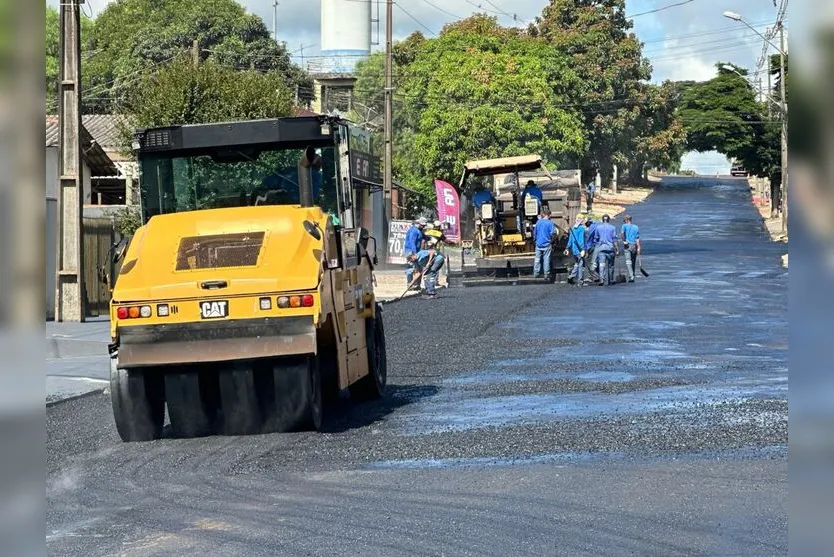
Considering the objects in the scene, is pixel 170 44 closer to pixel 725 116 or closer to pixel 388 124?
pixel 388 124

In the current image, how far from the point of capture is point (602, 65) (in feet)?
280

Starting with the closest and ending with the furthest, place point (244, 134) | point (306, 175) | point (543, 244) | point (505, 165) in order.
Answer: point (306, 175), point (244, 134), point (543, 244), point (505, 165)

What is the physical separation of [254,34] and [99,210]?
155 feet

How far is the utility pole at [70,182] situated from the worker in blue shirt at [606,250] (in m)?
13.5

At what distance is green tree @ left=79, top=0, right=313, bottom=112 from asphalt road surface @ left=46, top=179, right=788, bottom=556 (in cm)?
6045

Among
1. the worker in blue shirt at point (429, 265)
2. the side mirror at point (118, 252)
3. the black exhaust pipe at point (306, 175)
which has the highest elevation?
the black exhaust pipe at point (306, 175)

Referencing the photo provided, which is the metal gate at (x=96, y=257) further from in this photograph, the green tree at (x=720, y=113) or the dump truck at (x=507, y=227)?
the green tree at (x=720, y=113)

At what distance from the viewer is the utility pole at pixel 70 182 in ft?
68.0

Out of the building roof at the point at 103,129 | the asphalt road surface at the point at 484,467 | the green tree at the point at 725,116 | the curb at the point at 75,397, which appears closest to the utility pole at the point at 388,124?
the building roof at the point at 103,129

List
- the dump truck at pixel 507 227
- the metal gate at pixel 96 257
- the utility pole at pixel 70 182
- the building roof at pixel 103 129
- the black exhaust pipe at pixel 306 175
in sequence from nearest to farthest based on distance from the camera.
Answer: the black exhaust pipe at pixel 306 175 < the utility pole at pixel 70 182 < the metal gate at pixel 96 257 < the dump truck at pixel 507 227 < the building roof at pixel 103 129

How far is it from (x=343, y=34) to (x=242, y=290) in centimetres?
7920

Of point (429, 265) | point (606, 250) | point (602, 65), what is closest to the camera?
point (429, 265)

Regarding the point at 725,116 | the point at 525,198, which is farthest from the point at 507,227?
the point at 725,116
